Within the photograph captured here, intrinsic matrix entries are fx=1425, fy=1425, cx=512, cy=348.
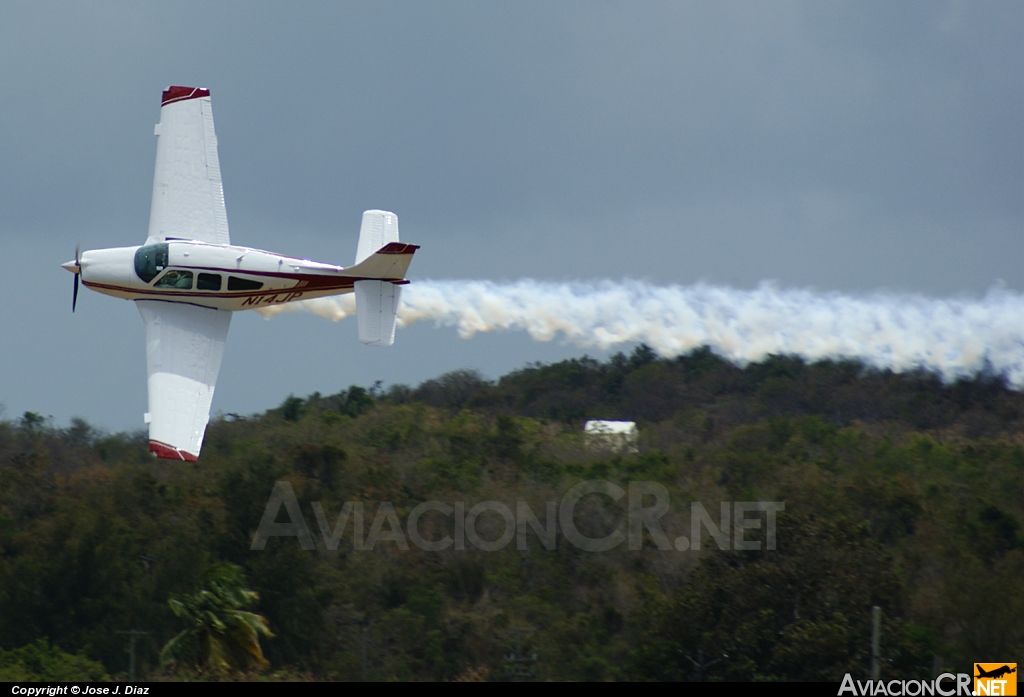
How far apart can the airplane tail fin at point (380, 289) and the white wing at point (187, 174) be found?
11.8ft

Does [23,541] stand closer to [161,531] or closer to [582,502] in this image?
[161,531]

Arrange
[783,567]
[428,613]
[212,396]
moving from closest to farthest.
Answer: [212,396] → [783,567] → [428,613]

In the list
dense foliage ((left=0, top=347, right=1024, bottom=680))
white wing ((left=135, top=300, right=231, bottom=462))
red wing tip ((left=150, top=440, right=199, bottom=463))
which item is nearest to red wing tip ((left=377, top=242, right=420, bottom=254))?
white wing ((left=135, top=300, right=231, bottom=462))

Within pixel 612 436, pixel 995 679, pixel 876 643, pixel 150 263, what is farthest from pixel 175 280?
pixel 612 436

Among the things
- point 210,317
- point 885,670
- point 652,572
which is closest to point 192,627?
point 210,317

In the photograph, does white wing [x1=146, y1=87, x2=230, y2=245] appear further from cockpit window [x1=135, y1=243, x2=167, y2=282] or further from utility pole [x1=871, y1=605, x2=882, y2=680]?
utility pole [x1=871, y1=605, x2=882, y2=680]

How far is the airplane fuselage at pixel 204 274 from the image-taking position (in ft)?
96.8

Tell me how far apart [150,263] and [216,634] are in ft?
29.1

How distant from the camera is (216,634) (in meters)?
32.5

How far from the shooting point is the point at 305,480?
4244 centimetres

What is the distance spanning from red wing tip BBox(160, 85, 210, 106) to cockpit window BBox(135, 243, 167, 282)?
422 cm

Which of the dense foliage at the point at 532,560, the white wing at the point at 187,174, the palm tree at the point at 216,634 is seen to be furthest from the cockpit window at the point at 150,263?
the dense foliage at the point at 532,560

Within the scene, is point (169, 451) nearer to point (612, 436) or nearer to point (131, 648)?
point (131, 648)

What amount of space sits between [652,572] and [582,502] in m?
4.47
